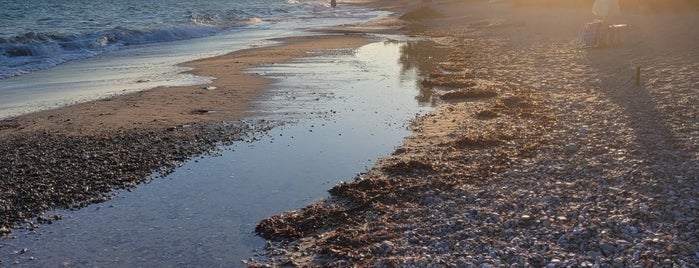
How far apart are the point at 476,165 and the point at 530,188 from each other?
130 centimetres

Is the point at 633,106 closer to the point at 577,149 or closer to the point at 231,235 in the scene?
the point at 577,149

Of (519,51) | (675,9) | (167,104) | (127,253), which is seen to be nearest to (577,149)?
(127,253)

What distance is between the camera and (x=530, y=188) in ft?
25.0

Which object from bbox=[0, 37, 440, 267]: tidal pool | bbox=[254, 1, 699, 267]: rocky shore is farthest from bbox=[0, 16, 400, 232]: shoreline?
bbox=[254, 1, 699, 267]: rocky shore

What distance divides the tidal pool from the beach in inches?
13.3

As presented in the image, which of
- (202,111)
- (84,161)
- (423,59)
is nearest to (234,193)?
(84,161)

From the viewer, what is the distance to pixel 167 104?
1455cm

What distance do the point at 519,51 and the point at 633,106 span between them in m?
10.2

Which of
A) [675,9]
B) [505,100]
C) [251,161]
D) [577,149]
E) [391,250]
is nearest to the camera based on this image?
[391,250]

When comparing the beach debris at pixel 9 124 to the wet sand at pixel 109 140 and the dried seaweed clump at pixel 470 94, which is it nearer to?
the wet sand at pixel 109 140

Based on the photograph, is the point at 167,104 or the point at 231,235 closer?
the point at 231,235

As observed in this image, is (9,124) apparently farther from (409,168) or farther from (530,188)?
(530,188)

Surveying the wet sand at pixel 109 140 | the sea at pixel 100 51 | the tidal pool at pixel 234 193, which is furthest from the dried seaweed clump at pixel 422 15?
the tidal pool at pixel 234 193

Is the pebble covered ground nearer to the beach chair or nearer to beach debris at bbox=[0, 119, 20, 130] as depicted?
beach debris at bbox=[0, 119, 20, 130]
